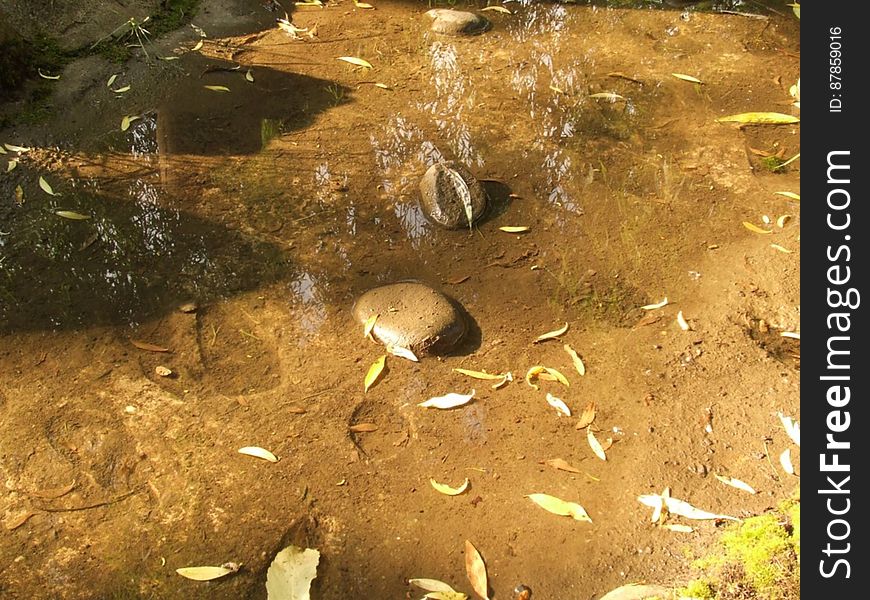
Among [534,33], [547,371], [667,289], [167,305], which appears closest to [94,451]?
[167,305]

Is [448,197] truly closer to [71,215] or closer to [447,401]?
[447,401]

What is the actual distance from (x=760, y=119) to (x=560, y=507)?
8.47 feet

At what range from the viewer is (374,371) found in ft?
8.66

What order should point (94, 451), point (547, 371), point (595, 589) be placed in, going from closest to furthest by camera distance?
point (595, 589)
point (94, 451)
point (547, 371)

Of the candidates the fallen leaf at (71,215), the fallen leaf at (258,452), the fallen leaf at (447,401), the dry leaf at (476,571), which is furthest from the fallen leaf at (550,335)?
the fallen leaf at (71,215)

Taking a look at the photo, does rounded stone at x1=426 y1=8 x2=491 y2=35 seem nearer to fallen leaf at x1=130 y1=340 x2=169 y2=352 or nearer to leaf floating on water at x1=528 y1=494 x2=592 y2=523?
fallen leaf at x1=130 y1=340 x2=169 y2=352

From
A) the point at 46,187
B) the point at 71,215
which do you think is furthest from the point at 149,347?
the point at 46,187

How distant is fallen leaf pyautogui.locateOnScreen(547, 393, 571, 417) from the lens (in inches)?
99.1

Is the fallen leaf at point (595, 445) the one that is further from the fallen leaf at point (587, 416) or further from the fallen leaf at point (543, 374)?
the fallen leaf at point (543, 374)

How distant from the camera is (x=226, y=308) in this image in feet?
9.35

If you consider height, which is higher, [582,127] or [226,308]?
[582,127]

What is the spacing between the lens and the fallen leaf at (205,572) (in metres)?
2.05

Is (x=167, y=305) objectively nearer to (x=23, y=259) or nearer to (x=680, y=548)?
(x=23, y=259)
